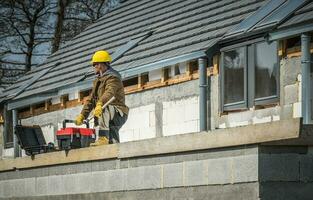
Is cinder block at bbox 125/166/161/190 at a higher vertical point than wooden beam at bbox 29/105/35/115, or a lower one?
lower

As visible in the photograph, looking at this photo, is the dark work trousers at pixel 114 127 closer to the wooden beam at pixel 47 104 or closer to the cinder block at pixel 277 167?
the cinder block at pixel 277 167

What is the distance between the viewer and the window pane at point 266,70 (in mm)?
11781

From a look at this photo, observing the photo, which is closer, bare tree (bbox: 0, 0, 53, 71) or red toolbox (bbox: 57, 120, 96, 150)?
red toolbox (bbox: 57, 120, 96, 150)

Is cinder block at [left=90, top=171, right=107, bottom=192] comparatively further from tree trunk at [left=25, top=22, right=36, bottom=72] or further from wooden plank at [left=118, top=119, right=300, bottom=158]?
tree trunk at [left=25, top=22, right=36, bottom=72]

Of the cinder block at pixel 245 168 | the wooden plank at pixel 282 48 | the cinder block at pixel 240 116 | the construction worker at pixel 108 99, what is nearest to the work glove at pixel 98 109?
the construction worker at pixel 108 99

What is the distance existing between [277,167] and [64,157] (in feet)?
15.5

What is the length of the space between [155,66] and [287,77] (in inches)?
124

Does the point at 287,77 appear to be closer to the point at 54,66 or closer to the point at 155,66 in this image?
the point at 155,66

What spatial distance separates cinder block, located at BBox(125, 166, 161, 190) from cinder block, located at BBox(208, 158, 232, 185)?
1094mm

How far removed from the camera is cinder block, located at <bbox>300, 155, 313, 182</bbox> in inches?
334

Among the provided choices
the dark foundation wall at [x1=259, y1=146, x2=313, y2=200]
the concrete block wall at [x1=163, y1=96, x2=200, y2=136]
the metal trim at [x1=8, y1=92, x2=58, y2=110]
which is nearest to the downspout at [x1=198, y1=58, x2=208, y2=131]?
the concrete block wall at [x1=163, y1=96, x2=200, y2=136]

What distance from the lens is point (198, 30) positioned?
1431cm

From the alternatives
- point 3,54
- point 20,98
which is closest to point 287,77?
point 20,98

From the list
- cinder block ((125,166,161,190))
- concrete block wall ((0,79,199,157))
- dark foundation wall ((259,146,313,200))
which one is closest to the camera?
dark foundation wall ((259,146,313,200))
